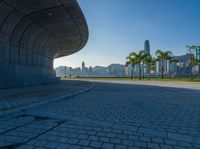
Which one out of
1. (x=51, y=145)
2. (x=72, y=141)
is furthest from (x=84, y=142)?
(x=51, y=145)

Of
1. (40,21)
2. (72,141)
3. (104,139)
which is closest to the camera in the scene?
(72,141)

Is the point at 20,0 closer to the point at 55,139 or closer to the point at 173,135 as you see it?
the point at 55,139

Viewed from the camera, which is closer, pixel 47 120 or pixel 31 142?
pixel 31 142

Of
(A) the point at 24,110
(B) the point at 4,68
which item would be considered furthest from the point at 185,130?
(B) the point at 4,68

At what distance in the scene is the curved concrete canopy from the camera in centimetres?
1298

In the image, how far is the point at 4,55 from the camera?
1453 cm

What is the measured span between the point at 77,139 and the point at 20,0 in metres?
12.5

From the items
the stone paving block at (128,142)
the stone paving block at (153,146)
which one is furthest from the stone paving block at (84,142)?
the stone paving block at (153,146)

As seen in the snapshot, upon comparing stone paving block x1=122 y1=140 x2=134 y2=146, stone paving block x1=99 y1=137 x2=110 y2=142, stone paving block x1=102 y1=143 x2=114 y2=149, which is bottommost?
stone paving block x1=122 y1=140 x2=134 y2=146

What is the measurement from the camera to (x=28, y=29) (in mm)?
17281

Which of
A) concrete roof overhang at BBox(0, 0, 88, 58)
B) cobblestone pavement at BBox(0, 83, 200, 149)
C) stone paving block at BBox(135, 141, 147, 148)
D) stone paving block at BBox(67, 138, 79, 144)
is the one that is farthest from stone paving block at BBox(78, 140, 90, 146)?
concrete roof overhang at BBox(0, 0, 88, 58)

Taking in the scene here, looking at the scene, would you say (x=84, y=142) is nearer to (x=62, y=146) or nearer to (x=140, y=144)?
(x=62, y=146)

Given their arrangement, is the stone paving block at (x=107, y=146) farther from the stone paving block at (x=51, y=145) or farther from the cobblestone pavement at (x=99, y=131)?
the stone paving block at (x=51, y=145)

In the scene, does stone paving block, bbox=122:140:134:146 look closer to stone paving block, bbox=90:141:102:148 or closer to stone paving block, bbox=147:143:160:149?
stone paving block, bbox=147:143:160:149
